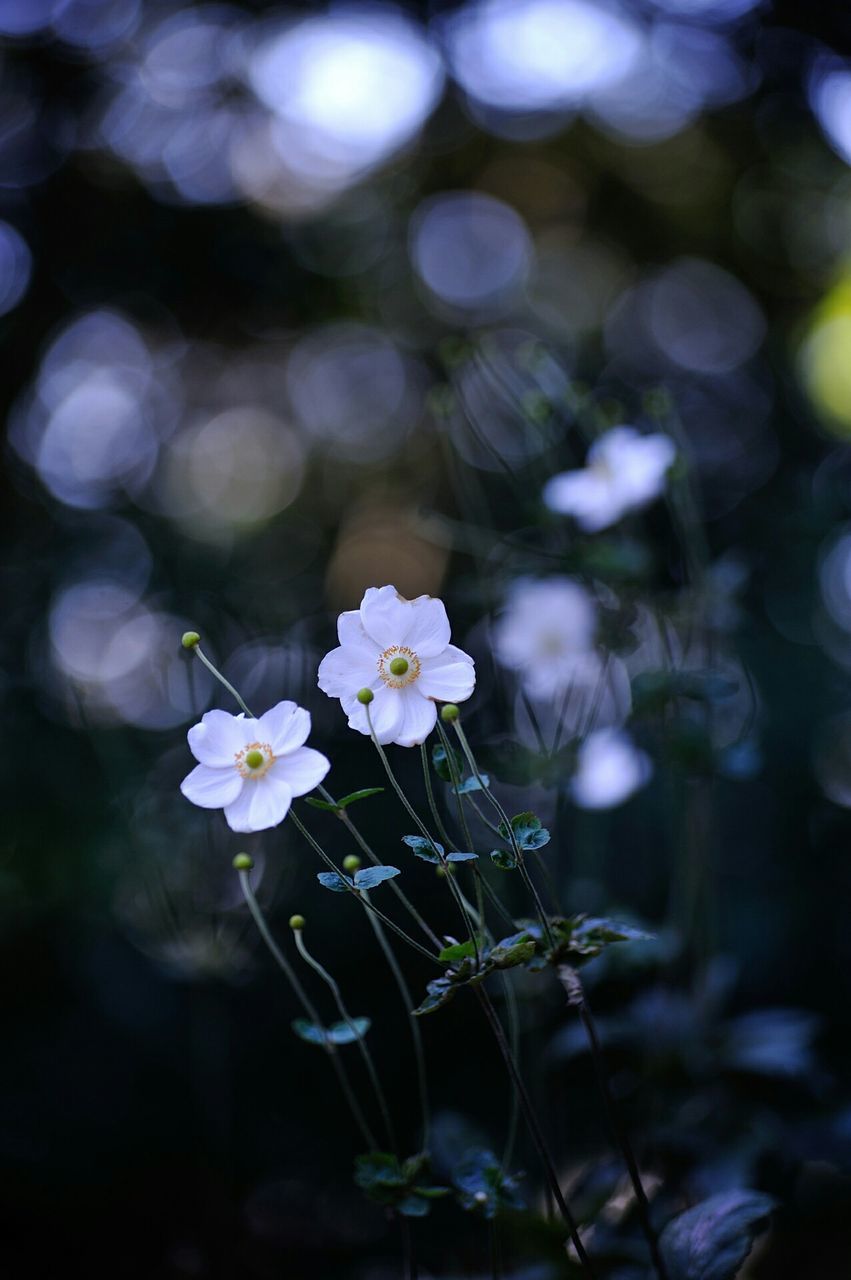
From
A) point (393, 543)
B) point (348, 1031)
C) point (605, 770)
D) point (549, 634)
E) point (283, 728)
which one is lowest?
point (393, 543)

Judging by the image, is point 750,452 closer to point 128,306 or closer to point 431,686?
point 128,306

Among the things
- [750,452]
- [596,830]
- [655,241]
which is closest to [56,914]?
[596,830]

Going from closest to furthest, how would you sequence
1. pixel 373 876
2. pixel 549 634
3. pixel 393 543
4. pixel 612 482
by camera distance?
pixel 373 876
pixel 612 482
pixel 549 634
pixel 393 543

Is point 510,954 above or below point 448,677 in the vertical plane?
below

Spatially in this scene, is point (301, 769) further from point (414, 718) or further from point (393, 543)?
point (393, 543)

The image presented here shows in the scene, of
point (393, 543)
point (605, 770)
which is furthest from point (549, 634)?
point (393, 543)
